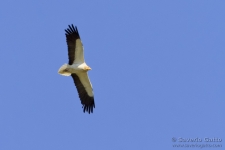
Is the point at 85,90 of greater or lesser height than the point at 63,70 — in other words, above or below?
below

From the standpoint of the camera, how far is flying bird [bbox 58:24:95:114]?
85.3ft

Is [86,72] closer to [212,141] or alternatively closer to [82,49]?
[82,49]

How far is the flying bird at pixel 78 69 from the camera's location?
85.3 ft

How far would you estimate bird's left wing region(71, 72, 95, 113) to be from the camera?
26781mm

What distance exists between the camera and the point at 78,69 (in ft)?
86.5

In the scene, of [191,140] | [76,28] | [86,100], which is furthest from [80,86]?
[191,140]

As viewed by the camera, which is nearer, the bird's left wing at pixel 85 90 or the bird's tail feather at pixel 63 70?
the bird's tail feather at pixel 63 70

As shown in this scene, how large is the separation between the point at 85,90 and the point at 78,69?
41.4 inches

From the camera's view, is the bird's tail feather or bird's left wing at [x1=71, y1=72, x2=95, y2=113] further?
bird's left wing at [x1=71, y1=72, x2=95, y2=113]

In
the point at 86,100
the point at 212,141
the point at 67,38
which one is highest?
the point at 67,38

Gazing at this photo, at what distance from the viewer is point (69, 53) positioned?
26.2 meters

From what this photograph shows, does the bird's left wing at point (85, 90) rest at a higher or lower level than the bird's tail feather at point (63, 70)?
lower

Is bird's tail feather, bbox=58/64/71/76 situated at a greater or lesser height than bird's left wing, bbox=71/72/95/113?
greater

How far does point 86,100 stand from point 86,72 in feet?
3.79
